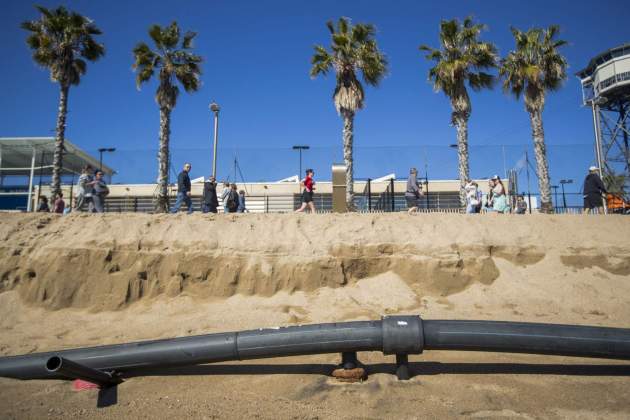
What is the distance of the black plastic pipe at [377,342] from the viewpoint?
3975 millimetres

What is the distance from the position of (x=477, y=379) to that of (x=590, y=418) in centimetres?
112

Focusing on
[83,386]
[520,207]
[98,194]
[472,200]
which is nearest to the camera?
[83,386]

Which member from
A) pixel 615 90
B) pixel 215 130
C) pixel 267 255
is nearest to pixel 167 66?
pixel 215 130

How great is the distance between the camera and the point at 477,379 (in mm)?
4355

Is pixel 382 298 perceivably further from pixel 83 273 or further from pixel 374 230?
pixel 83 273

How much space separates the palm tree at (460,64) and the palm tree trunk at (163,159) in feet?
42.5

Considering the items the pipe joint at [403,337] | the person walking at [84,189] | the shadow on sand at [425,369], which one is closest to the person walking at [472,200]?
the shadow on sand at [425,369]

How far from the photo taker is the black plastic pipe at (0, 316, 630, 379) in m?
3.97

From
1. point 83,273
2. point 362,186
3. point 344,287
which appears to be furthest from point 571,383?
point 362,186

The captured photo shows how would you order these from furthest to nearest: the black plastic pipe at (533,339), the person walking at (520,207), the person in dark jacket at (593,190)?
the person walking at (520,207), the person in dark jacket at (593,190), the black plastic pipe at (533,339)

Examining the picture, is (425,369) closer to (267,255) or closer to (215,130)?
(267,255)

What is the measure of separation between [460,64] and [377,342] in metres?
17.0

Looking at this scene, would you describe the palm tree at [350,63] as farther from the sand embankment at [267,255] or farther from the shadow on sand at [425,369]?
the shadow on sand at [425,369]

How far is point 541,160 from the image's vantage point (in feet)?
56.6
